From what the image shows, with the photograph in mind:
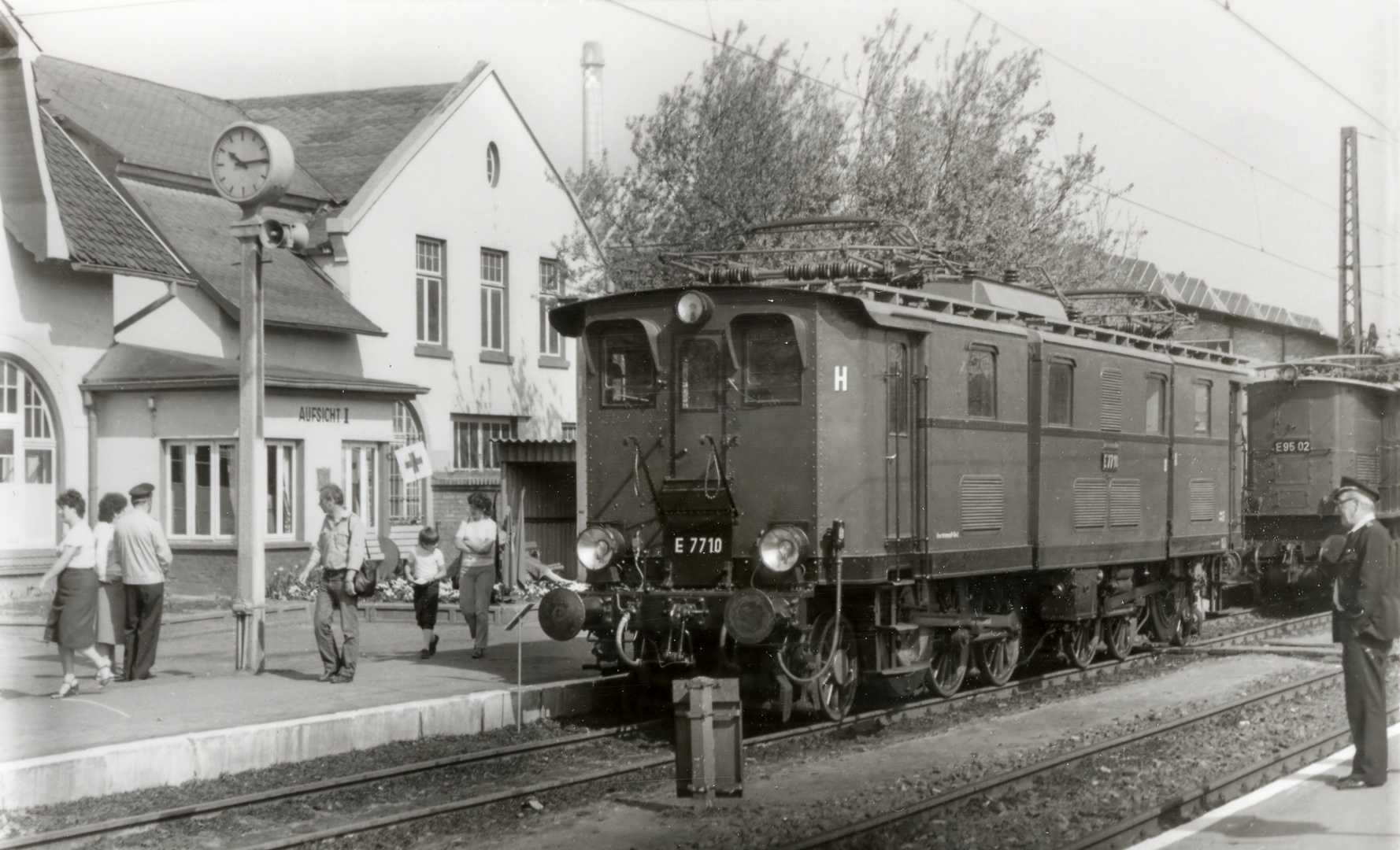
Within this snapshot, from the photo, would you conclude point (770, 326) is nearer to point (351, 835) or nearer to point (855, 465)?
point (855, 465)

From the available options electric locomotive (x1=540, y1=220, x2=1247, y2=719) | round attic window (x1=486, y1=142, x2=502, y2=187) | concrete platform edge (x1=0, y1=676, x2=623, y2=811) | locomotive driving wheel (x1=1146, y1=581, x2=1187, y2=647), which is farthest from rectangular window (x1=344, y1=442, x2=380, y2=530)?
locomotive driving wheel (x1=1146, y1=581, x2=1187, y2=647)

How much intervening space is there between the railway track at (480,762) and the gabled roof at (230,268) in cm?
1318

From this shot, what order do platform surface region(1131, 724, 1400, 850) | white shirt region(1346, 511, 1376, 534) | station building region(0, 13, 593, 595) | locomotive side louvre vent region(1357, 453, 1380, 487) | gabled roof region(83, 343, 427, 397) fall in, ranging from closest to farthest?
platform surface region(1131, 724, 1400, 850) < white shirt region(1346, 511, 1376, 534) < station building region(0, 13, 593, 595) < gabled roof region(83, 343, 427, 397) < locomotive side louvre vent region(1357, 453, 1380, 487)

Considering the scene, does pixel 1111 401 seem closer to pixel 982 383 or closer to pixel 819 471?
pixel 982 383

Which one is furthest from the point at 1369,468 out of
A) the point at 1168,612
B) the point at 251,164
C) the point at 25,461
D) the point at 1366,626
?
the point at 25,461

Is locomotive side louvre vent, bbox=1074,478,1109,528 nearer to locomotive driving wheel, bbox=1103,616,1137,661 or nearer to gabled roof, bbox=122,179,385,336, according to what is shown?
locomotive driving wheel, bbox=1103,616,1137,661

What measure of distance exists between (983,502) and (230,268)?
14921mm

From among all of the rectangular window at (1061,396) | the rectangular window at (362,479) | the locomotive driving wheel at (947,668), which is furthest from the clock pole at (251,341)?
the rectangular window at (362,479)

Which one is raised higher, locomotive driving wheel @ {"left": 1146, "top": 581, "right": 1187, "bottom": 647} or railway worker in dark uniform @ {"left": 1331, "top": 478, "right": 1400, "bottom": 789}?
railway worker in dark uniform @ {"left": 1331, "top": 478, "right": 1400, "bottom": 789}

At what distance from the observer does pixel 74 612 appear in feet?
40.2

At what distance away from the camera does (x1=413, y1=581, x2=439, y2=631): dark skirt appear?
1524cm

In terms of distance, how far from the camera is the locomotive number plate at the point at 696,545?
1180 centimetres

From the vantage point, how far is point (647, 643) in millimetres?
12422

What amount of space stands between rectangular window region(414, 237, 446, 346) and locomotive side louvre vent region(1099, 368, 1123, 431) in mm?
15028
